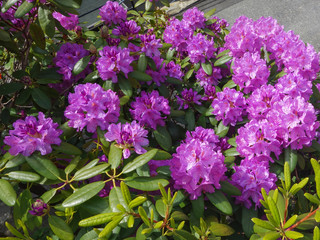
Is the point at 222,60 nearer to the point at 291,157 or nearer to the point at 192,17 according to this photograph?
the point at 192,17

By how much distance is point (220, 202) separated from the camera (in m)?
1.02

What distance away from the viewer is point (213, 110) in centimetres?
151

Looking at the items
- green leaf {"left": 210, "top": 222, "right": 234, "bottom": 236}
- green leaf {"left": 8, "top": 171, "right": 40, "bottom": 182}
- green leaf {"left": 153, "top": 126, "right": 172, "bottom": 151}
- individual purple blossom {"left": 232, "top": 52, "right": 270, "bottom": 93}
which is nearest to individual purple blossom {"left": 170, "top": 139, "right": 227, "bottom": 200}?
green leaf {"left": 210, "top": 222, "right": 234, "bottom": 236}

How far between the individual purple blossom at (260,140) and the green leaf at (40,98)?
932mm

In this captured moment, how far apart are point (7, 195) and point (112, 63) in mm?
692

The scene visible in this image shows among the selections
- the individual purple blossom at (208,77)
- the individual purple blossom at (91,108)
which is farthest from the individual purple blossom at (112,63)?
the individual purple blossom at (208,77)

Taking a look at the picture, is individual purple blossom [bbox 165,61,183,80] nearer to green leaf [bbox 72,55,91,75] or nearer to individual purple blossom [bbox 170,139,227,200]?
green leaf [bbox 72,55,91,75]

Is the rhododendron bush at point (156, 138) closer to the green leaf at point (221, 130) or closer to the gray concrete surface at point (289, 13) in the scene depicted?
the green leaf at point (221, 130)

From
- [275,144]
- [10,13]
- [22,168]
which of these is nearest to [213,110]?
[275,144]

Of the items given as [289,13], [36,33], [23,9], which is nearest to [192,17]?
[36,33]

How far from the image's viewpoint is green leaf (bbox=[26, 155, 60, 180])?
0.97m

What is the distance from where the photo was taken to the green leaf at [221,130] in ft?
4.70

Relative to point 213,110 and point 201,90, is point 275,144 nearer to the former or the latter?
point 213,110

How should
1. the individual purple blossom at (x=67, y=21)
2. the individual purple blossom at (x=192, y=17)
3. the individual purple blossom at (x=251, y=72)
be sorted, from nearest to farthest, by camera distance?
the individual purple blossom at (x=251, y=72)
the individual purple blossom at (x=67, y=21)
the individual purple blossom at (x=192, y=17)
